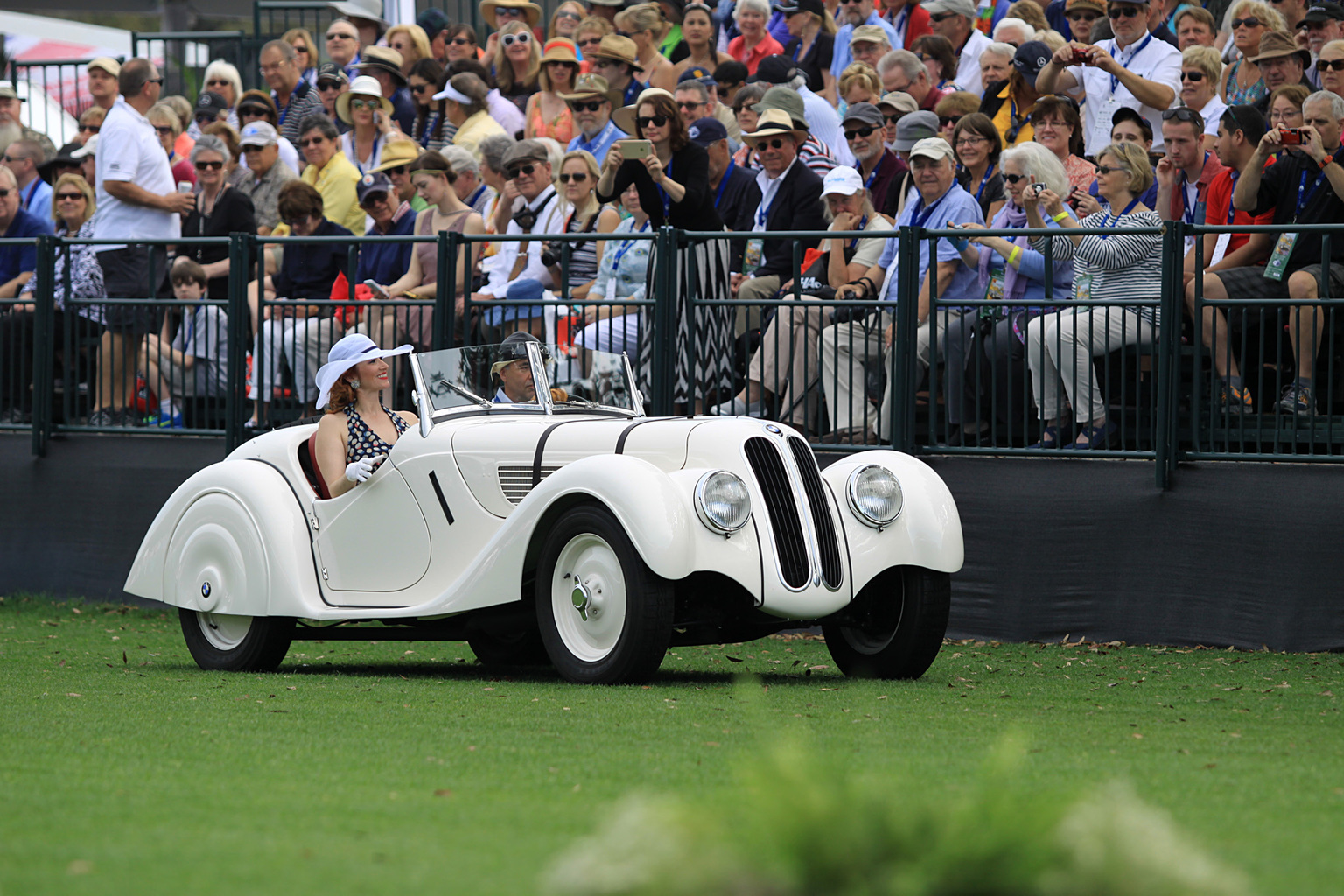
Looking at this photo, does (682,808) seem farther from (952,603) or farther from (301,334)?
(301,334)

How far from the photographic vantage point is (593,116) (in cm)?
1516

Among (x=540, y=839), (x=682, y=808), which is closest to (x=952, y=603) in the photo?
(x=540, y=839)

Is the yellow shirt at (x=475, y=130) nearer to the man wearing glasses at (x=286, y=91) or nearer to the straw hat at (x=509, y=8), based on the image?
the straw hat at (x=509, y=8)

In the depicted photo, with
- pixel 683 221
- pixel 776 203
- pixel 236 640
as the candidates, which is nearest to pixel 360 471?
pixel 236 640

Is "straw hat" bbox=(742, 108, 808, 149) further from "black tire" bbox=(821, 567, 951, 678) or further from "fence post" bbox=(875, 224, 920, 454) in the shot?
"black tire" bbox=(821, 567, 951, 678)

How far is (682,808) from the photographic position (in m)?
3.55

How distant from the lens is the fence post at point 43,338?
45.8 feet

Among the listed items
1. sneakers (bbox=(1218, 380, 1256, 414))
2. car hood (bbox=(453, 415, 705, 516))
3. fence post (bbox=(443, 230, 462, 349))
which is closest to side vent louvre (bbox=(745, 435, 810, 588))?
car hood (bbox=(453, 415, 705, 516))

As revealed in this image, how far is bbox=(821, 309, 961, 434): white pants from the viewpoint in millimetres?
11344

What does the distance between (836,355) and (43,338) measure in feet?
20.8

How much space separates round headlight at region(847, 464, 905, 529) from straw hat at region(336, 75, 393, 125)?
954 cm

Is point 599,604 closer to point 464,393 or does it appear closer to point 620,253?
point 464,393

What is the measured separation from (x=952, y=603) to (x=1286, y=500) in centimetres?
207

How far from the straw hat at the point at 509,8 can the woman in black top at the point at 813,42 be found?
336 cm
